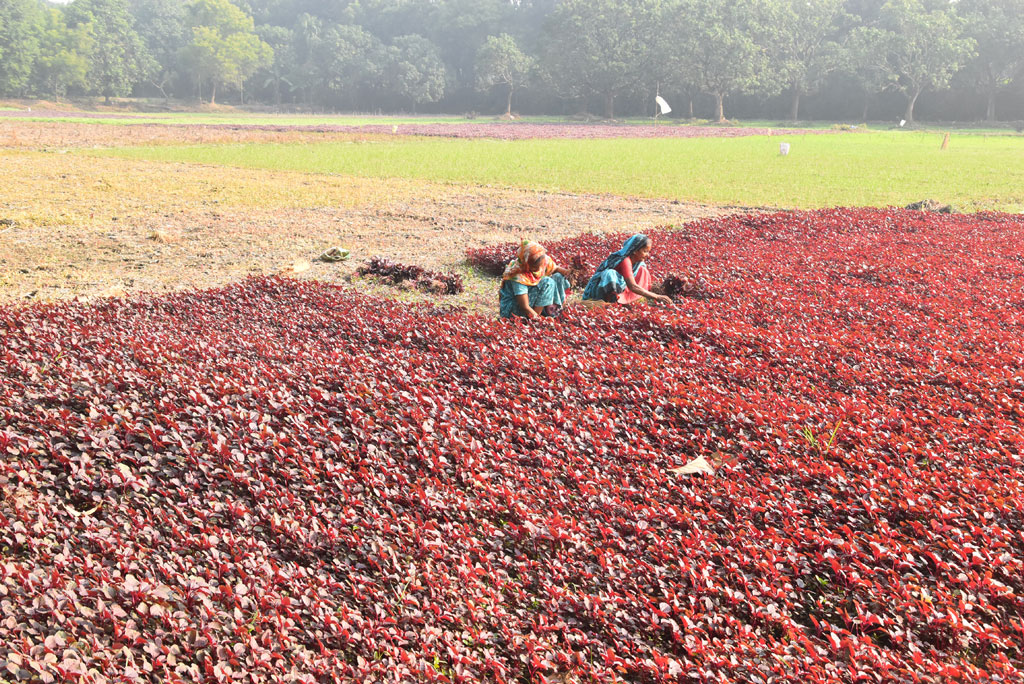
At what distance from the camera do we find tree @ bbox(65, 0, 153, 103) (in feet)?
309

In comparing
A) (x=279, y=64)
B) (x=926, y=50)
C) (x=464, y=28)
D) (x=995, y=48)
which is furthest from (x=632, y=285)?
(x=464, y=28)

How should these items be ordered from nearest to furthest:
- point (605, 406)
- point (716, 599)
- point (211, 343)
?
1. point (716, 599)
2. point (605, 406)
3. point (211, 343)

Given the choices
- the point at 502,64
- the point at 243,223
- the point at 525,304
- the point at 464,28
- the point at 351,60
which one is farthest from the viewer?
the point at 464,28

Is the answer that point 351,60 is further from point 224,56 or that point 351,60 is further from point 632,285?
point 632,285

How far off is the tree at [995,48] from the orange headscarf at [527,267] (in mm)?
80258

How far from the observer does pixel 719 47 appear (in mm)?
74188

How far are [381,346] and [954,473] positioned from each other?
4887 millimetres

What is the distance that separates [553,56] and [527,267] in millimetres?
88091

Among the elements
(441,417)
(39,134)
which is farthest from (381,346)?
(39,134)

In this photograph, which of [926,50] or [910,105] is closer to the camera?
[926,50]

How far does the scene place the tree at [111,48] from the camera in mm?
94062

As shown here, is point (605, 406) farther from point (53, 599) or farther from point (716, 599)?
point (53, 599)

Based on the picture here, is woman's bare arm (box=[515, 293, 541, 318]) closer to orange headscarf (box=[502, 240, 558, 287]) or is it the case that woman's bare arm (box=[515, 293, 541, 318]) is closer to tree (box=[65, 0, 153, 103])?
orange headscarf (box=[502, 240, 558, 287])

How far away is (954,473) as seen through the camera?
4.70 metres
